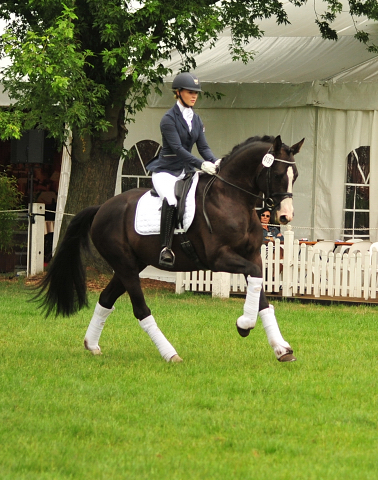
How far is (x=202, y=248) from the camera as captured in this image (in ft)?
26.7

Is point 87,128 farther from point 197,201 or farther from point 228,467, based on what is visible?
point 228,467

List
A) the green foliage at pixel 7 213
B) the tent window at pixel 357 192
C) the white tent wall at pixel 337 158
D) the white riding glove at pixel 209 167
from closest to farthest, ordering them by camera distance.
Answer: the white riding glove at pixel 209 167 → the white tent wall at pixel 337 158 → the tent window at pixel 357 192 → the green foliage at pixel 7 213

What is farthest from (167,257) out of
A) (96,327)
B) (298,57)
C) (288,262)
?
(298,57)

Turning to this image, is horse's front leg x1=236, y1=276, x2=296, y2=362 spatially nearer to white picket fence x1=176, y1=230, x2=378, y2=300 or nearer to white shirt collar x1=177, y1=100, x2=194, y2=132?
white shirt collar x1=177, y1=100, x2=194, y2=132

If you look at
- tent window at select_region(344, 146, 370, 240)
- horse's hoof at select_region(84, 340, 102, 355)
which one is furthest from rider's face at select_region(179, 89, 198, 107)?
tent window at select_region(344, 146, 370, 240)

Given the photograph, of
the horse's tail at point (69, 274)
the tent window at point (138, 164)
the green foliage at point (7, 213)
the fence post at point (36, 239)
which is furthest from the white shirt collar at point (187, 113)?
the green foliage at point (7, 213)

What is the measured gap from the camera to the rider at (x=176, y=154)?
26.7 feet

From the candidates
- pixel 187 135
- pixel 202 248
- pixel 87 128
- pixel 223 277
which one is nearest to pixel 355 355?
pixel 202 248

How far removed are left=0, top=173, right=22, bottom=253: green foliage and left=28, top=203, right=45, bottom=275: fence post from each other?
73cm

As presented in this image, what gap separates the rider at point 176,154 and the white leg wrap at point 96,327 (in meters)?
0.91

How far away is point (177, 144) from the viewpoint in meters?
8.18

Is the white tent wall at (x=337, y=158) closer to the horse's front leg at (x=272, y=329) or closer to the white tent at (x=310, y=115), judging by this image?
the white tent at (x=310, y=115)

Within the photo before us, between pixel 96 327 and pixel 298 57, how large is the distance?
11.3 m

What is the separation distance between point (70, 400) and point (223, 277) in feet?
29.2
